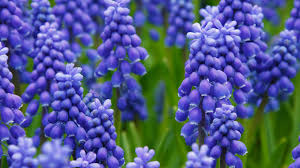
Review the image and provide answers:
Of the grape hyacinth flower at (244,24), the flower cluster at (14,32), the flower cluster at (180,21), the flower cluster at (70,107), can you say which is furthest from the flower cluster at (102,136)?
the flower cluster at (180,21)

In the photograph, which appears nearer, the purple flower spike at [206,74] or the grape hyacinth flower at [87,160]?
the grape hyacinth flower at [87,160]

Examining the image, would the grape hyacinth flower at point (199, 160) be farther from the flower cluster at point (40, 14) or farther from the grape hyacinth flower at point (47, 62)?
the flower cluster at point (40, 14)

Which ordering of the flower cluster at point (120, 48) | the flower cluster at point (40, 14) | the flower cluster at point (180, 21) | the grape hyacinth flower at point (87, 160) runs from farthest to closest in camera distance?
the flower cluster at point (180, 21) → the flower cluster at point (40, 14) → the flower cluster at point (120, 48) → the grape hyacinth flower at point (87, 160)

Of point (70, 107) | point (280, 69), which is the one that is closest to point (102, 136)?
point (70, 107)

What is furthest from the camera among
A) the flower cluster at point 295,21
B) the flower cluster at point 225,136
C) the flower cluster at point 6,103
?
the flower cluster at point 295,21

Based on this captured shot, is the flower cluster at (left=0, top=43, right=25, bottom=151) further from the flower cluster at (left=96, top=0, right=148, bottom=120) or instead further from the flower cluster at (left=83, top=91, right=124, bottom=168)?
the flower cluster at (left=96, top=0, right=148, bottom=120)

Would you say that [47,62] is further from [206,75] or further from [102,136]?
[206,75]

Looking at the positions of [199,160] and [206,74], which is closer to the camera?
[199,160]
